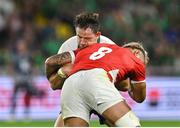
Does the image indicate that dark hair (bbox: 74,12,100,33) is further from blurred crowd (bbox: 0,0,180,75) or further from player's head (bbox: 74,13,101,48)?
blurred crowd (bbox: 0,0,180,75)

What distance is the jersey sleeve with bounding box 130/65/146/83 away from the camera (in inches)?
274

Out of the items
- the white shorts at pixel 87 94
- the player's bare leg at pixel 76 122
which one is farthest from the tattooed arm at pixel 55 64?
the player's bare leg at pixel 76 122

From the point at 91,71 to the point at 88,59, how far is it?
0.14 m

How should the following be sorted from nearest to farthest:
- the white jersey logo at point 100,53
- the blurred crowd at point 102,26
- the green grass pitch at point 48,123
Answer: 1. the white jersey logo at point 100,53
2. the green grass pitch at point 48,123
3. the blurred crowd at point 102,26

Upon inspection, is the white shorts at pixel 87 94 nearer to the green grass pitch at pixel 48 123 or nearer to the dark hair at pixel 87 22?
the dark hair at pixel 87 22

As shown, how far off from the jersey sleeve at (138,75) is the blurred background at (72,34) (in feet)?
29.1

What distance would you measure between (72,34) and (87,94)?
1129 cm

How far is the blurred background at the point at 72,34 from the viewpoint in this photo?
16.2 meters

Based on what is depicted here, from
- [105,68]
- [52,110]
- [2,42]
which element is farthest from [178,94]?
[105,68]

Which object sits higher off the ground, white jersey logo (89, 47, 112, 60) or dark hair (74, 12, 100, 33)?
dark hair (74, 12, 100, 33)

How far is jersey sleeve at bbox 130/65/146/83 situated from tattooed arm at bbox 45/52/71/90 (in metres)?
0.62

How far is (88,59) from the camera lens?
6.86m

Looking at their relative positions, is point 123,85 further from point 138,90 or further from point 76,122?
point 76,122

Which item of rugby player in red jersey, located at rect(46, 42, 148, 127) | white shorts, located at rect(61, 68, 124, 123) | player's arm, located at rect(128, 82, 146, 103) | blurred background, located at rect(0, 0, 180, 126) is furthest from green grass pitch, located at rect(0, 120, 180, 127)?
white shorts, located at rect(61, 68, 124, 123)
